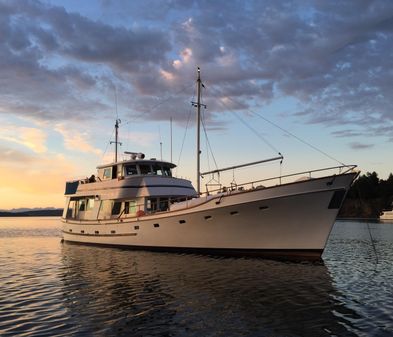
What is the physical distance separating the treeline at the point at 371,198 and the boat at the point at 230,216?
119 meters

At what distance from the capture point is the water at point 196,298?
33.7 ft

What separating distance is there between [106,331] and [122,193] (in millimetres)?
18525

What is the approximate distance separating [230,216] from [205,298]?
8592 millimetres

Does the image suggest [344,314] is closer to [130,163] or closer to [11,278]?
[11,278]

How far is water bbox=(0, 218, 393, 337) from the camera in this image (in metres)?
10.3

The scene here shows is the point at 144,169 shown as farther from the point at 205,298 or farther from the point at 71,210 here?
the point at 205,298

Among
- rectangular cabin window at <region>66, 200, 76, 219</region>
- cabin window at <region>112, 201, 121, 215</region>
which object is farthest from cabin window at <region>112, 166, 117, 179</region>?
rectangular cabin window at <region>66, 200, 76, 219</region>

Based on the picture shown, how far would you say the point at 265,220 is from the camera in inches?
837

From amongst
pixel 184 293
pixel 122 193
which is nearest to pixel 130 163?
pixel 122 193

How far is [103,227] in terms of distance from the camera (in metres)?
29.0

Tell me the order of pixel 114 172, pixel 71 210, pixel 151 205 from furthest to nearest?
pixel 71 210 → pixel 114 172 → pixel 151 205

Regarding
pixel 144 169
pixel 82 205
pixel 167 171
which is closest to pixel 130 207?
pixel 144 169

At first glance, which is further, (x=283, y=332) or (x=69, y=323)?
(x=69, y=323)

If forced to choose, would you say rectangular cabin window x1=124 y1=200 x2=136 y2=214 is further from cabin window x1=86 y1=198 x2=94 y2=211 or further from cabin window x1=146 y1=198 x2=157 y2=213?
cabin window x1=86 y1=198 x2=94 y2=211
